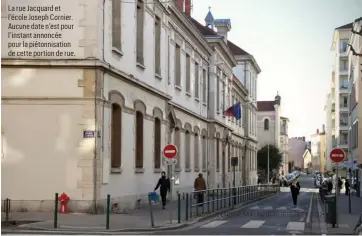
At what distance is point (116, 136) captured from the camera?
2530cm

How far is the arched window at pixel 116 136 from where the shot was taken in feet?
81.9

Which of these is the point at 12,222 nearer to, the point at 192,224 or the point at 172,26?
the point at 192,224

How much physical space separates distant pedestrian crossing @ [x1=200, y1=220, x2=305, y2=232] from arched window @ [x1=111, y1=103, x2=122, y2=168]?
487 cm

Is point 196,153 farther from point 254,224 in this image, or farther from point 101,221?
point 101,221

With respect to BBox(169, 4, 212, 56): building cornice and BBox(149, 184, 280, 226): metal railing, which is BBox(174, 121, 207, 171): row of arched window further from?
BBox(169, 4, 212, 56): building cornice

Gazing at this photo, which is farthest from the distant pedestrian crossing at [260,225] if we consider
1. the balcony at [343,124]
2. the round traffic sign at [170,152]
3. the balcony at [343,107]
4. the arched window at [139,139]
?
the balcony at [343,107]

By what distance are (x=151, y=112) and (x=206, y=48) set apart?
1856cm

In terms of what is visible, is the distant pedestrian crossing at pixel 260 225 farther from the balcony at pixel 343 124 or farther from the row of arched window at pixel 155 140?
the balcony at pixel 343 124

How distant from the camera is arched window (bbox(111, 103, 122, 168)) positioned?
2495 cm

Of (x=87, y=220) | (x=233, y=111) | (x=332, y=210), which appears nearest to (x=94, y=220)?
(x=87, y=220)

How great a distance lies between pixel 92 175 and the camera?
22188mm

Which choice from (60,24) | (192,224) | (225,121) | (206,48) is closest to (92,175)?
(192,224)

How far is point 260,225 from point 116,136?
7237 mm

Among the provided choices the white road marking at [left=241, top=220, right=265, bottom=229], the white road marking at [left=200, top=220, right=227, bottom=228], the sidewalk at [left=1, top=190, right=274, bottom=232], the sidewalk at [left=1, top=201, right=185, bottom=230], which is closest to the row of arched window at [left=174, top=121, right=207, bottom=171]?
the sidewalk at [left=1, top=190, right=274, bottom=232]
